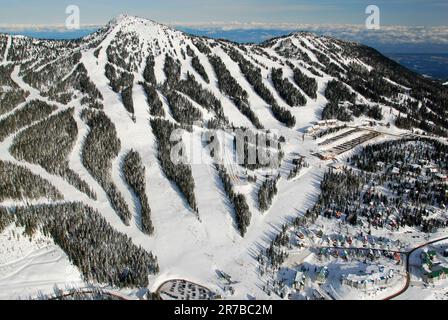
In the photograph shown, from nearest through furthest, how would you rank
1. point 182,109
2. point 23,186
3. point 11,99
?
point 23,186
point 11,99
point 182,109

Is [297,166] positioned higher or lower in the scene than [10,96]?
lower

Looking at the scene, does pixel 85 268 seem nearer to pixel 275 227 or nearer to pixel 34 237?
pixel 34 237

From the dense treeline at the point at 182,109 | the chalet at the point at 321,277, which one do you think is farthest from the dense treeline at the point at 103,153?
the chalet at the point at 321,277

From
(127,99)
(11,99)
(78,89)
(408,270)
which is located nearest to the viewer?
(408,270)

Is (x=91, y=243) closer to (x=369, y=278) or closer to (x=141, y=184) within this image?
(x=141, y=184)

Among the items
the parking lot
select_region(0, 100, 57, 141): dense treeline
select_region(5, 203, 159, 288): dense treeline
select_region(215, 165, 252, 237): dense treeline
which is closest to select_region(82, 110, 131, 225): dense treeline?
select_region(5, 203, 159, 288): dense treeline

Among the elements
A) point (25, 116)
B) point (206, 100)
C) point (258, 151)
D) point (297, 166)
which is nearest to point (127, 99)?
point (206, 100)

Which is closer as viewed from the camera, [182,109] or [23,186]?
[23,186]

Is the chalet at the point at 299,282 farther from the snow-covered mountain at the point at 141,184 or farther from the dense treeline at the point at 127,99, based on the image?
the dense treeline at the point at 127,99
